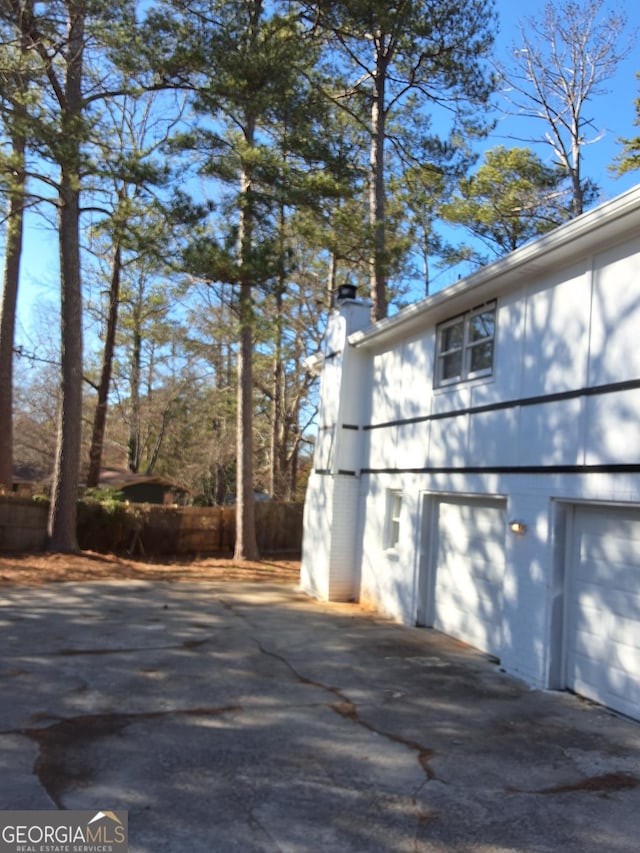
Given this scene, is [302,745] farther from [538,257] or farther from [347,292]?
[347,292]

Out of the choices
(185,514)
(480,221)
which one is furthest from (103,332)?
(480,221)

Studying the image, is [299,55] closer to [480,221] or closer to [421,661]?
[480,221]

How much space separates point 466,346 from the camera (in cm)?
996

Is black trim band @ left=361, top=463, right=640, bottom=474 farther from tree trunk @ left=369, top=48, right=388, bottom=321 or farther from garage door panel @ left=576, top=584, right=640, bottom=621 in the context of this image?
tree trunk @ left=369, top=48, right=388, bottom=321

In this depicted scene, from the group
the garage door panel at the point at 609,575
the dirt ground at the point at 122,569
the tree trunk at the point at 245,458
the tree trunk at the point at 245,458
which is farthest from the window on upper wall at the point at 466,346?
the tree trunk at the point at 245,458

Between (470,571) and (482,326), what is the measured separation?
3.37 meters

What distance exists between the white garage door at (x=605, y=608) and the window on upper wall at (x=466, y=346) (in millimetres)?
2786

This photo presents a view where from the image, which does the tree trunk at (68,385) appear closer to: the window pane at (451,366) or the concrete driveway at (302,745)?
the concrete driveway at (302,745)

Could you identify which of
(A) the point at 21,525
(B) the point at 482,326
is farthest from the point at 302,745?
(A) the point at 21,525

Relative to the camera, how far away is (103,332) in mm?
29953

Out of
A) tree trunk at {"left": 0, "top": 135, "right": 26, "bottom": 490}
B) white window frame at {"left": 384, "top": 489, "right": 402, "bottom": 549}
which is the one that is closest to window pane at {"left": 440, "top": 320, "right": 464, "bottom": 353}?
white window frame at {"left": 384, "top": 489, "right": 402, "bottom": 549}

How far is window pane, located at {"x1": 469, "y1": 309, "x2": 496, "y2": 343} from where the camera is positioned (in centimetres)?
943

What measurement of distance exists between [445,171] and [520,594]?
41.4 ft

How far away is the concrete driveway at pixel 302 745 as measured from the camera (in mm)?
4090
